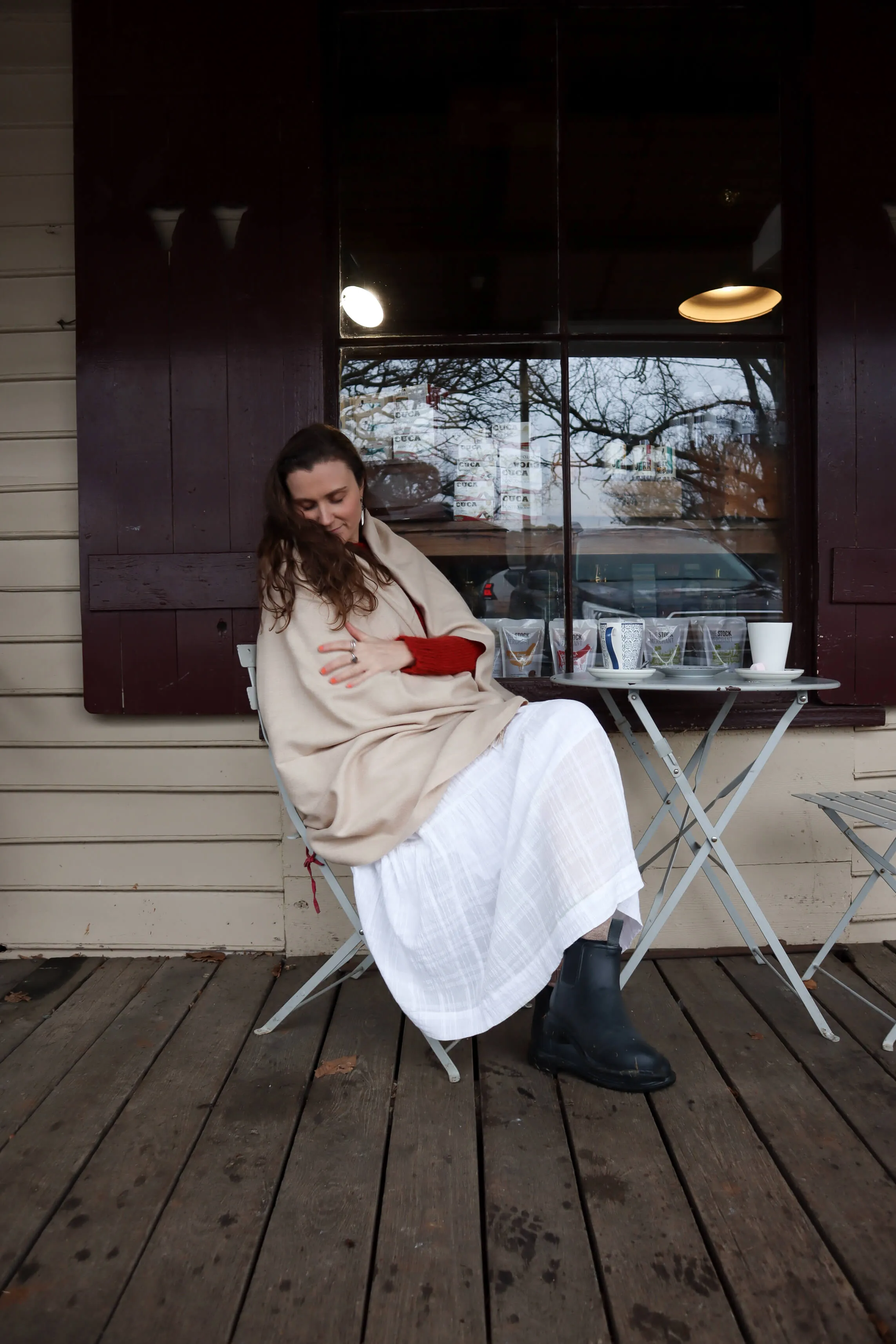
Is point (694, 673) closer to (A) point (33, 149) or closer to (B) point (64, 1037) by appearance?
(B) point (64, 1037)

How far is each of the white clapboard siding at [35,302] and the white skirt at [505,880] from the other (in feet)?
6.22

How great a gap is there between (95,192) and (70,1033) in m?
2.41

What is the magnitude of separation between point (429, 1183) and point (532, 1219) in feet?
0.68

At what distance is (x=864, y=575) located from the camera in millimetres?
2828

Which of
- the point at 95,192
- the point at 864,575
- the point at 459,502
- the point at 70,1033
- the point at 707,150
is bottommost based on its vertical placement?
the point at 70,1033

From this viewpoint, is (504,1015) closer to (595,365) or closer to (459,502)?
(459,502)

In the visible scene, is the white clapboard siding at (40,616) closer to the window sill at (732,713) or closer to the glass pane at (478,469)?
the glass pane at (478,469)

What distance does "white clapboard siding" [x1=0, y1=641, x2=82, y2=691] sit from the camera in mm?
2926

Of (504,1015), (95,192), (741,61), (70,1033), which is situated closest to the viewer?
(504,1015)

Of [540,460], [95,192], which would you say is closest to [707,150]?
[540,460]

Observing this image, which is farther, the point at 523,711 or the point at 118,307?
the point at 118,307

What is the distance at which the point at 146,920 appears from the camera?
292 centimetres

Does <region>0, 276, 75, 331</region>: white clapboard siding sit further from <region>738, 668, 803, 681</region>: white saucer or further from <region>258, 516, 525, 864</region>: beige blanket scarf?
<region>738, 668, 803, 681</region>: white saucer

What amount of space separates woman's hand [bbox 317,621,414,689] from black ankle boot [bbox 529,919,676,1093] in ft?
2.60
